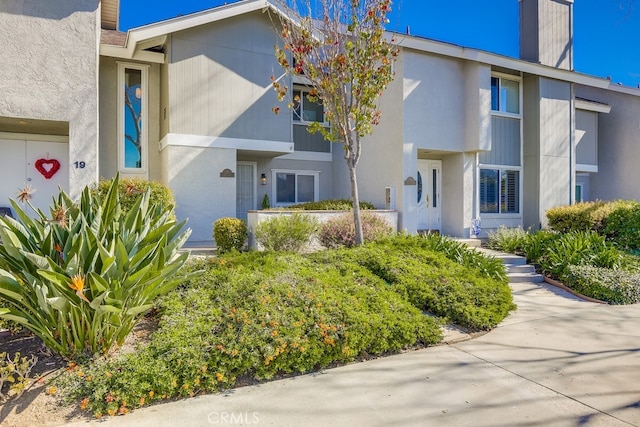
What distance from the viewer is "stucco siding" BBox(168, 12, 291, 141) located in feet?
40.9

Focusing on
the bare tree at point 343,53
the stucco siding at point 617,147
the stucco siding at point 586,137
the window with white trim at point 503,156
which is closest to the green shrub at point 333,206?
the bare tree at point 343,53

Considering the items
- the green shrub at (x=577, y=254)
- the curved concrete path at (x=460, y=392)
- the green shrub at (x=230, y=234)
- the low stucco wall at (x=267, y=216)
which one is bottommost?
the curved concrete path at (x=460, y=392)

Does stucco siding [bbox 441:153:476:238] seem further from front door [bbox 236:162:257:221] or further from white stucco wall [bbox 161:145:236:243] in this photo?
white stucco wall [bbox 161:145:236:243]

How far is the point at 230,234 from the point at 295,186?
19.3 feet

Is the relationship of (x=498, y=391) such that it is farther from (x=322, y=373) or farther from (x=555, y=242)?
(x=555, y=242)

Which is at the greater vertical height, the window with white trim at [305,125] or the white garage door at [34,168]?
the window with white trim at [305,125]

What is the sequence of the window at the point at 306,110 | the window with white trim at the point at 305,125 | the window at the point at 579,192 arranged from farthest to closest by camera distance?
the window at the point at 579,192
the window at the point at 306,110
the window with white trim at the point at 305,125

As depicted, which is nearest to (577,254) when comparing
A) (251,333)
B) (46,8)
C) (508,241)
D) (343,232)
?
(508,241)

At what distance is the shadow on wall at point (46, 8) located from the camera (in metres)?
9.75

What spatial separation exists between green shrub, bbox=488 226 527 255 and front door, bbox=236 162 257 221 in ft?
27.5

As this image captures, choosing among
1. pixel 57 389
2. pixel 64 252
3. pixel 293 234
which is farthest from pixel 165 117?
pixel 57 389

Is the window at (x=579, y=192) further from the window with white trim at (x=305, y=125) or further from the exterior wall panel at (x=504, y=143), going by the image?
the window with white trim at (x=305, y=125)

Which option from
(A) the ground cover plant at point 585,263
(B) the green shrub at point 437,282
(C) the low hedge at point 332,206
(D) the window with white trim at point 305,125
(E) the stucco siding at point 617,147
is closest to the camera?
(B) the green shrub at point 437,282

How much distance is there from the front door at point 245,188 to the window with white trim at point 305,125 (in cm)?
201
